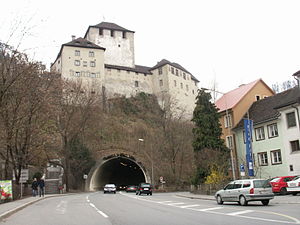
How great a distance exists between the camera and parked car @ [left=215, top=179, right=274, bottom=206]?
18.4 metres

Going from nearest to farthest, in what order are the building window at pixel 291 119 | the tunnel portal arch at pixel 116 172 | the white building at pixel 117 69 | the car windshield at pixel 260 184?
1. the car windshield at pixel 260 184
2. the building window at pixel 291 119
3. the tunnel portal arch at pixel 116 172
4. the white building at pixel 117 69

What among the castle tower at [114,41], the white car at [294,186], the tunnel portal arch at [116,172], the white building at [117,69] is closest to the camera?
the white car at [294,186]

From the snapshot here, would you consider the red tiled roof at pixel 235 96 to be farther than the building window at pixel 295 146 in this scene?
Yes

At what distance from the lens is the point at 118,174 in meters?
71.6

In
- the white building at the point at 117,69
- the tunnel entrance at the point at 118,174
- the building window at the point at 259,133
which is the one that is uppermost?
the white building at the point at 117,69

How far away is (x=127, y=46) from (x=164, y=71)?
13106 mm

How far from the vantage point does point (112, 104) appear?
275 feet

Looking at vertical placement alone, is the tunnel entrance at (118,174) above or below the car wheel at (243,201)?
above

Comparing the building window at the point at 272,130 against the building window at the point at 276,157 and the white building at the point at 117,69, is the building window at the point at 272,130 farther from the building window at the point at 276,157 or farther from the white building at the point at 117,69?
the white building at the point at 117,69

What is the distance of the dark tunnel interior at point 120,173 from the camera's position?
2530 inches

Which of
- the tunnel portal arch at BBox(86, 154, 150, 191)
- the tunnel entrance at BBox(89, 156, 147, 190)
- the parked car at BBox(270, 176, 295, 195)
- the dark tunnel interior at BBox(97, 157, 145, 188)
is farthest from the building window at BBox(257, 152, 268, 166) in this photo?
the dark tunnel interior at BBox(97, 157, 145, 188)

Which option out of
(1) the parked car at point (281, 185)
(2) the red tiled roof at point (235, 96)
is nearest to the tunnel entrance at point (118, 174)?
(2) the red tiled roof at point (235, 96)

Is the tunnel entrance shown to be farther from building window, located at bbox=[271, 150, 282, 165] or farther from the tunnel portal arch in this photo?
building window, located at bbox=[271, 150, 282, 165]

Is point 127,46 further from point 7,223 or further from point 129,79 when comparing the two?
point 7,223
